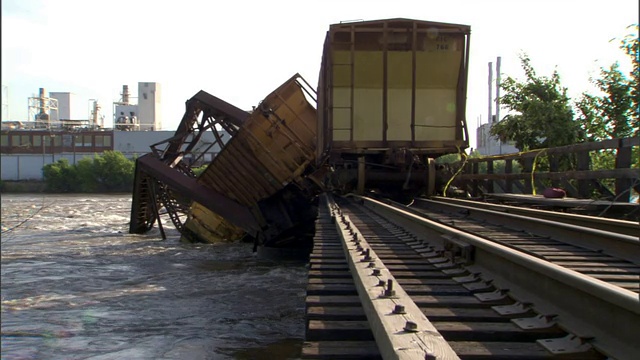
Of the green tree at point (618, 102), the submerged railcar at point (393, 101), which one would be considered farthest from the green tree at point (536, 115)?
the submerged railcar at point (393, 101)

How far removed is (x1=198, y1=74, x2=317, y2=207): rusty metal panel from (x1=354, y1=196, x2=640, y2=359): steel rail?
9.89 metres

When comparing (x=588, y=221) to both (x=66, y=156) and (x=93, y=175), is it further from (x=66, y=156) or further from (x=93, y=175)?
(x=66, y=156)

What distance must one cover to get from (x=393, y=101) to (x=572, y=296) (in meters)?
8.45

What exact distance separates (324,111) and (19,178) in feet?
216

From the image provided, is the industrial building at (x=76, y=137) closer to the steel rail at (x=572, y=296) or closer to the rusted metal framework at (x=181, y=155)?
the rusted metal framework at (x=181, y=155)

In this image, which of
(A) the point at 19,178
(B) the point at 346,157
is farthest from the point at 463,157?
(A) the point at 19,178

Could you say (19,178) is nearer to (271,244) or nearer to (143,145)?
(143,145)

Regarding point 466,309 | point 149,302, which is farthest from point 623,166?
point 149,302

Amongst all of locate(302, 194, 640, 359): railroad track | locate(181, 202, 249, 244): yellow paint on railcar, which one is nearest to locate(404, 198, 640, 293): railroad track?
locate(302, 194, 640, 359): railroad track

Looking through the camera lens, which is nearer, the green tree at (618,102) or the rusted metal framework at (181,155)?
the green tree at (618,102)

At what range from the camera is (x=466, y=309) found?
3086mm

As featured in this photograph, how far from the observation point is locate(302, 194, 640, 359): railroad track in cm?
233

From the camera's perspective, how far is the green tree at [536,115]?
47.3 feet

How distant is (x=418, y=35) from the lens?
1060cm
